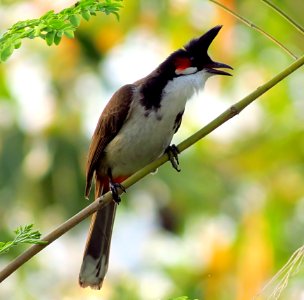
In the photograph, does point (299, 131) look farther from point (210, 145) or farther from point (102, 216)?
point (102, 216)

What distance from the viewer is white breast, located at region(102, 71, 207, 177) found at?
138 inches

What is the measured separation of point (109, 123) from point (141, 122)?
22cm

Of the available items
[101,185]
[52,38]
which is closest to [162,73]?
[101,185]

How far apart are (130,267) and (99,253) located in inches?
162

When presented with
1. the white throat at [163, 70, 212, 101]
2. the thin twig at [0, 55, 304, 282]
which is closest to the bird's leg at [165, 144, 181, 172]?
the white throat at [163, 70, 212, 101]

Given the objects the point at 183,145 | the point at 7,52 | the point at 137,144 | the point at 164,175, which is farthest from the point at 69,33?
the point at 164,175

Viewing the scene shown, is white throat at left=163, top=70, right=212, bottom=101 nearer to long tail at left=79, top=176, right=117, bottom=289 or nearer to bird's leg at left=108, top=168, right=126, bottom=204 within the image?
bird's leg at left=108, top=168, right=126, bottom=204

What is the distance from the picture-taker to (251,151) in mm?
7227

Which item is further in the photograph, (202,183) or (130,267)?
(130,267)

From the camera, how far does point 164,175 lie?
7047 millimetres

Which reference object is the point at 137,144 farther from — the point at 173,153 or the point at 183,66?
the point at 183,66

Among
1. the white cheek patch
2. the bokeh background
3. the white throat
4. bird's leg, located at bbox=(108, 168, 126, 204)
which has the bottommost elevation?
bird's leg, located at bbox=(108, 168, 126, 204)

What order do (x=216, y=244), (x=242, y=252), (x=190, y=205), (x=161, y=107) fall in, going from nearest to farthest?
(x=161, y=107) < (x=242, y=252) < (x=216, y=244) < (x=190, y=205)

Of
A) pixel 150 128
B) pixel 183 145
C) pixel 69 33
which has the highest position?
pixel 150 128
